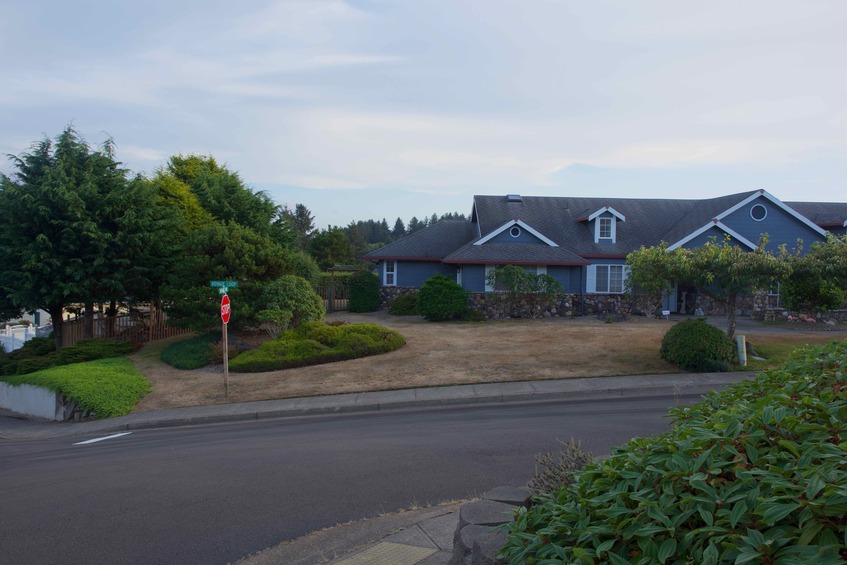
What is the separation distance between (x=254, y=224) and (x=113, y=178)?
7069 millimetres

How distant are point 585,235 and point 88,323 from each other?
2397 cm

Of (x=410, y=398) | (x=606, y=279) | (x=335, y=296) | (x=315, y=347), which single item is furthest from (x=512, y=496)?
(x=335, y=296)

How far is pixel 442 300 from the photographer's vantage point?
2895 cm

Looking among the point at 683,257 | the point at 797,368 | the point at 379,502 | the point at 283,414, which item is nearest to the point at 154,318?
the point at 283,414

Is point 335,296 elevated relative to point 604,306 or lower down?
elevated

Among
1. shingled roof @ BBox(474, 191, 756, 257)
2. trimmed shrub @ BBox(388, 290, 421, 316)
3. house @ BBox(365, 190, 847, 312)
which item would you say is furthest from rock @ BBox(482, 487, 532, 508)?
shingled roof @ BBox(474, 191, 756, 257)

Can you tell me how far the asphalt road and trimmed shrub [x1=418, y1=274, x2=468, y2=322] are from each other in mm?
14534

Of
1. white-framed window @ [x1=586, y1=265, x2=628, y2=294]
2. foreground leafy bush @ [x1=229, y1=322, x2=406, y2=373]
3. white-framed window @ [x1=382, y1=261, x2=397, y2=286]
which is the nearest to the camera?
foreground leafy bush @ [x1=229, y1=322, x2=406, y2=373]

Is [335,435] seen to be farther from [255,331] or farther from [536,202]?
[536,202]

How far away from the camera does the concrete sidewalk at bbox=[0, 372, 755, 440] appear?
15180 millimetres

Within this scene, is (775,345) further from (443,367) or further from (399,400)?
(399,400)

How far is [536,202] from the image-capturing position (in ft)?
123

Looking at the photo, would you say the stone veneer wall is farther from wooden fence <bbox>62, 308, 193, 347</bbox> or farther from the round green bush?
wooden fence <bbox>62, 308, 193, 347</bbox>

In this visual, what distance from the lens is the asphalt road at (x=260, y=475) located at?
23.8 feet
